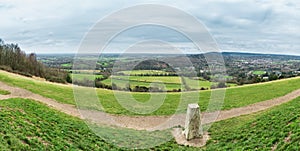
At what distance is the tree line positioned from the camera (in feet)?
203

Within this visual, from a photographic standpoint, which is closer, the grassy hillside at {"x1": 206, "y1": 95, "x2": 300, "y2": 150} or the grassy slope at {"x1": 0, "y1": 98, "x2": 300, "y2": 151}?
the grassy slope at {"x1": 0, "y1": 98, "x2": 300, "y2": 151}

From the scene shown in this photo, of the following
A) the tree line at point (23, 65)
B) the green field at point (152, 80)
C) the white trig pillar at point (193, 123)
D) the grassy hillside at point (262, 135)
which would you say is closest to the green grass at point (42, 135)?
the green field at point (152, 80)

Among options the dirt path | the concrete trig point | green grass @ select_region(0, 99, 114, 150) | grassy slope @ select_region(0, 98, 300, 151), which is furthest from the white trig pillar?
green grass @ select_region(0, 99, 114, 150)

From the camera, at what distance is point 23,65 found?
63.5 m

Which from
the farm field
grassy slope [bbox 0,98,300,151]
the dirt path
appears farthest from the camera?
the dirt path

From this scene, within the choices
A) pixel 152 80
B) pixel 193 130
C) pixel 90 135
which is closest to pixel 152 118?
pixel 152 80

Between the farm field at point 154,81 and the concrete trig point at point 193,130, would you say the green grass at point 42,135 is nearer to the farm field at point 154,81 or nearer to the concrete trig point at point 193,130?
the farm field at point 154,81

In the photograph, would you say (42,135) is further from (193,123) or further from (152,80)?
(152,80)

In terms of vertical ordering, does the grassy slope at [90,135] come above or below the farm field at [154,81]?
below

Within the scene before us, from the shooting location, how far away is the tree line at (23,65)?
61812 mm

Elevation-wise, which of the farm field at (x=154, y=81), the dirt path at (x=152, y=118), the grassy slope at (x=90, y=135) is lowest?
the dirt path at (x=152, y=118)

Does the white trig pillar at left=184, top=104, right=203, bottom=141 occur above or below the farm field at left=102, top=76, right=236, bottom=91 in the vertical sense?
below

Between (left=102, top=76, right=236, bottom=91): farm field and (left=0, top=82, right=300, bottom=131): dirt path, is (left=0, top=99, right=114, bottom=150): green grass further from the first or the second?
(left=0, top=82, right=300, bottom=131): dirt path

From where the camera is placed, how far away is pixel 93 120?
24.0 m
